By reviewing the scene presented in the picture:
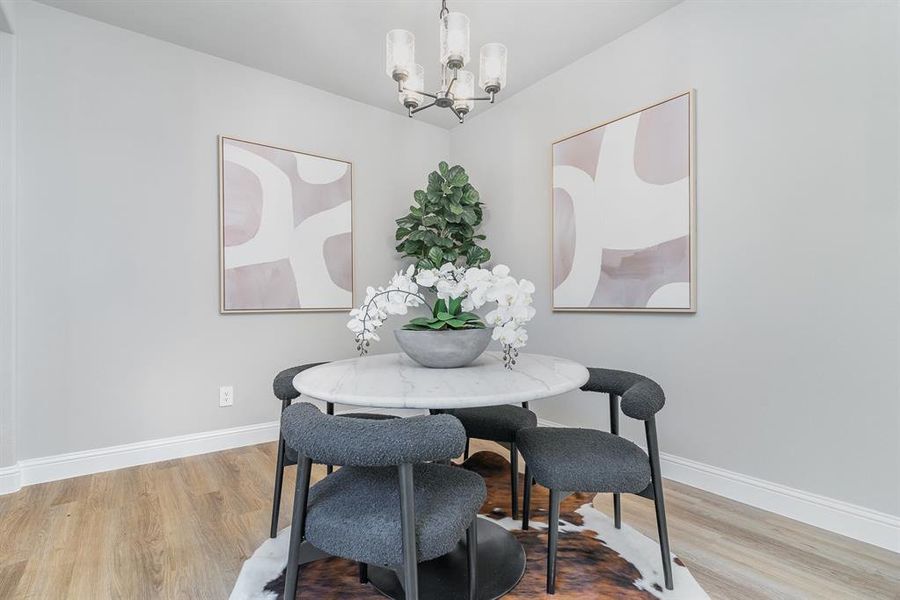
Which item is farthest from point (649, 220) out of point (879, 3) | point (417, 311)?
point (417, 311)

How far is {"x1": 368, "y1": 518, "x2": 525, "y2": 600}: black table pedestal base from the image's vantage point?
1.39 m

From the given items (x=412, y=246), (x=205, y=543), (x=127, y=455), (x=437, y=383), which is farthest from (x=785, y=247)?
(x=127, y=455)

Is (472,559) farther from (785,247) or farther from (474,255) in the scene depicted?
(474,255)

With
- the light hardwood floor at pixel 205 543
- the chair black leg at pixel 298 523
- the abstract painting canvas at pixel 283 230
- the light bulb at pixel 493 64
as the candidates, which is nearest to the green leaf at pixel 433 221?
the abstract painting canvas at pixel 283 230

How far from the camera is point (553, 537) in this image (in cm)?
134

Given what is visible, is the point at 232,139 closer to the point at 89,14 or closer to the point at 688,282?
the point at 89,14

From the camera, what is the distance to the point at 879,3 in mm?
1668

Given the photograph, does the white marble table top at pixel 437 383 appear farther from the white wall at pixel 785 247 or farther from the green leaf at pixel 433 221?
the green leaf at pixel 433 221

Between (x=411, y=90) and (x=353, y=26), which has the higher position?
(x=353, y=26)

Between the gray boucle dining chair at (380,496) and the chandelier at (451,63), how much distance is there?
1.45 m

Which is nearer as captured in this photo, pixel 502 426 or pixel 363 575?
pixel 363 575

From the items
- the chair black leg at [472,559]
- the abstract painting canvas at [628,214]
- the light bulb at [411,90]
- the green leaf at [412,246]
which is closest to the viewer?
the chair black leg at [472,559]

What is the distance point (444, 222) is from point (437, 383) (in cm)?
226

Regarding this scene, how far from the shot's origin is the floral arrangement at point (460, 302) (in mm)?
1426
